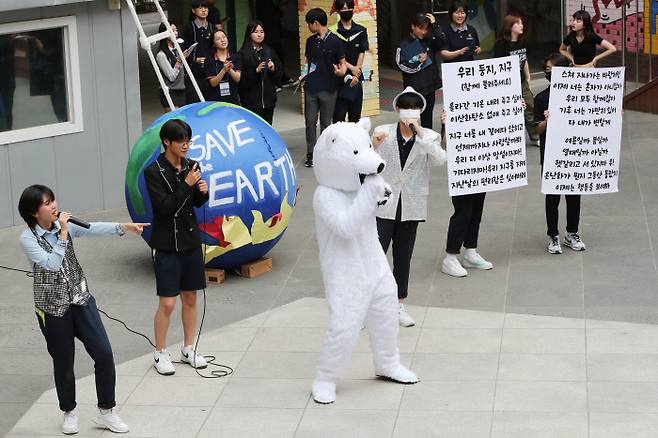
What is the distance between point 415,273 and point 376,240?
269 centimetres

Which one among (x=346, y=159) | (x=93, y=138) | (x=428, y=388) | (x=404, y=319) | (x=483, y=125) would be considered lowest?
(x=428, y=388)

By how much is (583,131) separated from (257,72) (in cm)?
418

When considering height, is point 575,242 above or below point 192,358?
above

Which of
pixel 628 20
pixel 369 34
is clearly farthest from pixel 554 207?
pixel 628 20

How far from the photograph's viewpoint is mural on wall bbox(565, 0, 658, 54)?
18359mm

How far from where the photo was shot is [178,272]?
8.41m

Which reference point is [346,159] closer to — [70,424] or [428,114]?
[70,424]

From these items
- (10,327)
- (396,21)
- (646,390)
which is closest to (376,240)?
(646,390)

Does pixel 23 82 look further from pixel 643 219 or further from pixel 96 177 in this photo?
pixel 643 219

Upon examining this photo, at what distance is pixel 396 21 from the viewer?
2028 cm

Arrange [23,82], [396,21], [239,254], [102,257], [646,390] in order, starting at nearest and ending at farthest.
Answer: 1. [646,390]
2. [239,254]
3. [102,257]
4. [23,82]
5. [396,21]

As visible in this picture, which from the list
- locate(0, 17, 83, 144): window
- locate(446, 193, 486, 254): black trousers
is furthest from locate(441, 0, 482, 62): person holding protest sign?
locate(0, 17, 83, 144): window

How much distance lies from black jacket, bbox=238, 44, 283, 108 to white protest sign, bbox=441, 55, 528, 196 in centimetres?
389

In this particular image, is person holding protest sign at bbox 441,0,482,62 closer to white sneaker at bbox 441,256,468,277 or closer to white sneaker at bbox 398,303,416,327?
white sneaker at bbox 441,256,468,277
